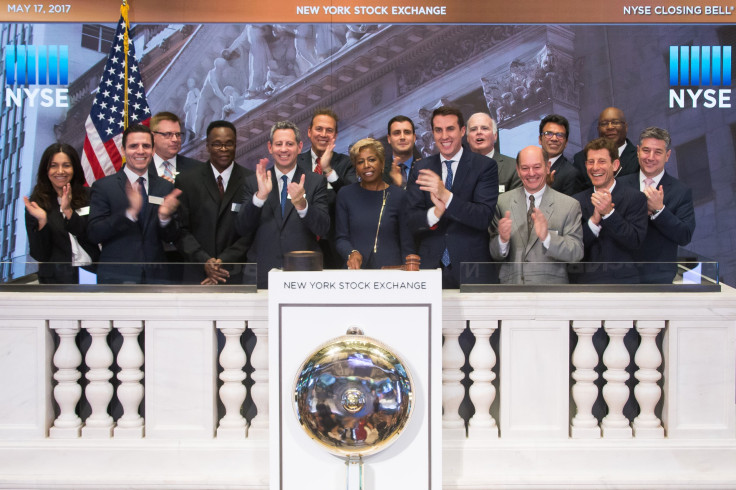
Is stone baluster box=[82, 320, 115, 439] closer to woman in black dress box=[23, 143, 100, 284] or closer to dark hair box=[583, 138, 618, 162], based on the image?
woman in black dress box=[23, 143, 100, 284]

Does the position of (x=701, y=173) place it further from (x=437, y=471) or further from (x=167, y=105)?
(x=437, y=471)

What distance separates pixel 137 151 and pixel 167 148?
2.87 ft

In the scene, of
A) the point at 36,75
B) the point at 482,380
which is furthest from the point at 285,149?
the point at 36,75

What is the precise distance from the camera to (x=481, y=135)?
17.7 feet

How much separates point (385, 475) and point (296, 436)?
1.05 feet

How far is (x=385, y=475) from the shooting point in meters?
2.77

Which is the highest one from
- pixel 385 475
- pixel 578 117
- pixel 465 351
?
pixel 578 117

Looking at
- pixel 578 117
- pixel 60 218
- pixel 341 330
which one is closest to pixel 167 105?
pixel 60 218

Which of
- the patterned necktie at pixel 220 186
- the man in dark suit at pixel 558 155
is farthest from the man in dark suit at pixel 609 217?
the patterned necktie at pixel 220 186

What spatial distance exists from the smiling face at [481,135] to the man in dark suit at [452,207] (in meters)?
0.84

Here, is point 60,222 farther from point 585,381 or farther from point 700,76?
point 700,76

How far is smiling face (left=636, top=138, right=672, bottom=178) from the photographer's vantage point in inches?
195

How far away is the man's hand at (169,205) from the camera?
4535 millimetres

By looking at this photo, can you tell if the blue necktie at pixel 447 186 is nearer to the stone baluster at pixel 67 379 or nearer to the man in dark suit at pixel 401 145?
the man in dark suit at pixel 401 145
